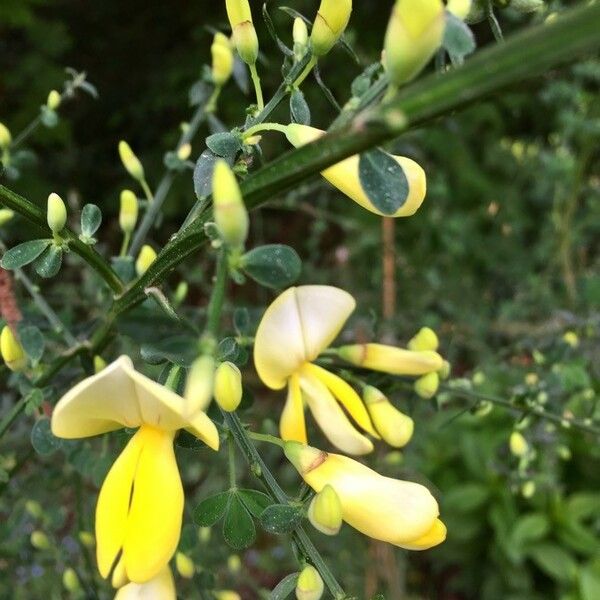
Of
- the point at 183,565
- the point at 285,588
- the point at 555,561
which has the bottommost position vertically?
the point at 555,561

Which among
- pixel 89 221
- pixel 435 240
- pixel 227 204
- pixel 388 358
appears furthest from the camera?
pixel 435 240

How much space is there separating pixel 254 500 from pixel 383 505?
0.30 ft

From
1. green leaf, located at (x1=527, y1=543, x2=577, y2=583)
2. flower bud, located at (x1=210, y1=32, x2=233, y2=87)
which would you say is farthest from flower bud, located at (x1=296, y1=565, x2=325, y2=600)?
green leaf, located at (x1=527, y1=543, x2=577, y2=583)

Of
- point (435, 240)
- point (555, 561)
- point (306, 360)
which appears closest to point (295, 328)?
point (306, 360)

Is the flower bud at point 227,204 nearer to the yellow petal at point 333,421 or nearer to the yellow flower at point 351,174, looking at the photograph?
the yellow flower at point 351,174

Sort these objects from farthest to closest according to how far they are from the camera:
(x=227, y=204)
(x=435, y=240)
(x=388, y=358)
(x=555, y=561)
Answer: (x=435, y=240) < (x=555, y=561) < (x=388, y=358) < (x=227, y=204)

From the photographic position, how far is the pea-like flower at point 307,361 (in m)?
0.52

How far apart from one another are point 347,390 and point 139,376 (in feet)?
0.67

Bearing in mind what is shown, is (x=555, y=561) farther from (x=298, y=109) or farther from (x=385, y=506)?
(x=298, y=109)

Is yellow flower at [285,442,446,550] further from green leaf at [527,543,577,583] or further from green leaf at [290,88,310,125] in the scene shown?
green leaf at [527,543,577,583]

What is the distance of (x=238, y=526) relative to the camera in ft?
1.62

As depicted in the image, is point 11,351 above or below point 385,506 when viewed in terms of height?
above

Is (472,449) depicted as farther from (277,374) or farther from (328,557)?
(277,374)

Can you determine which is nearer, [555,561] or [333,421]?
[333,421]
